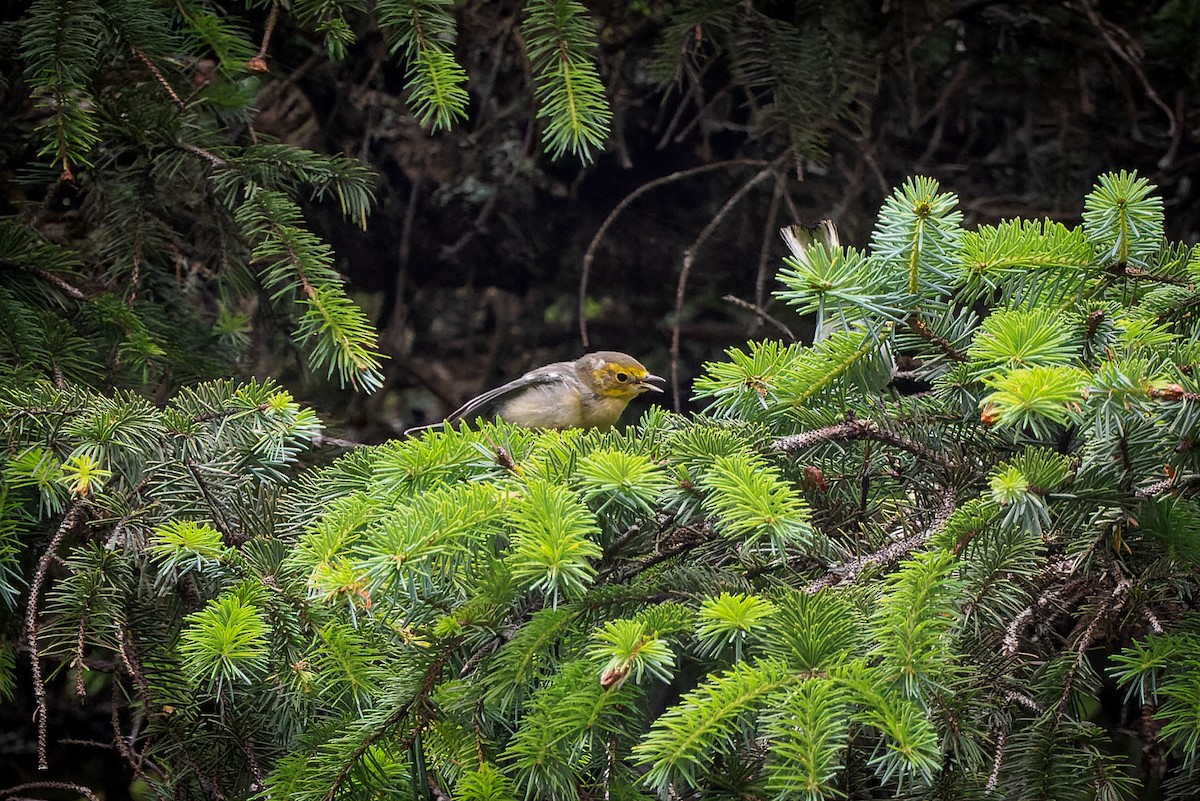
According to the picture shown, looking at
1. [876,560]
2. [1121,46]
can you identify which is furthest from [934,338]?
[1121,46]

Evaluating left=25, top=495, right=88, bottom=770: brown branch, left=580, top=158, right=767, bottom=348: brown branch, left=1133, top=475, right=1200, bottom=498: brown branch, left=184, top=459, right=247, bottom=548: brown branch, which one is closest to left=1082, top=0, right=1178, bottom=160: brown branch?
left=580, top=158, right=767, bottom=348: brown branch

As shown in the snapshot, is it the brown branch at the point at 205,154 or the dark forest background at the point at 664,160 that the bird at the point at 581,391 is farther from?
the brown branch at the point at 205,154

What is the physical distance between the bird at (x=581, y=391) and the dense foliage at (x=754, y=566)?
5.65ft

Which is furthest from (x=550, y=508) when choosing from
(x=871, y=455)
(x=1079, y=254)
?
(x=1079, y=254)

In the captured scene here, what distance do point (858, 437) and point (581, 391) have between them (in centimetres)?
205

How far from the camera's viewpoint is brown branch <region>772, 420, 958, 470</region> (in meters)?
1.42

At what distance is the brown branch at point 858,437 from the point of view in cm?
142

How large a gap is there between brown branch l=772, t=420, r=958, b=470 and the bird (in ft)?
6.11

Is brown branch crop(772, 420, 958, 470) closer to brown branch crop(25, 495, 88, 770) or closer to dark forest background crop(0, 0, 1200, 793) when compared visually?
brown branch crop(25, 495, 88, 770)

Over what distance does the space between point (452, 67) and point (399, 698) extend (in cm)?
146

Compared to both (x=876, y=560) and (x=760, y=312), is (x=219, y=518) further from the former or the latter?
(x=760, y=312)

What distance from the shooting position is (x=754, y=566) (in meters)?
1.31

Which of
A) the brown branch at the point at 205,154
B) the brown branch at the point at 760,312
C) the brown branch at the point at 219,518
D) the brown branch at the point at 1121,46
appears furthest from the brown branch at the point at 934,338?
the brown branch at the point at 1121,46

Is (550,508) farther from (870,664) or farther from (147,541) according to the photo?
(147,541)
